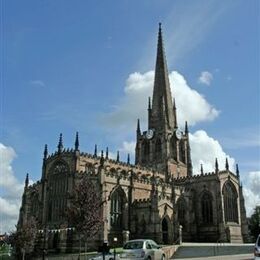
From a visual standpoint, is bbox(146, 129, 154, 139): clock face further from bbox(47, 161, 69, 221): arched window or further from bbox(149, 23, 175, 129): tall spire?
bbox(47, 161, 69, 221): arched window

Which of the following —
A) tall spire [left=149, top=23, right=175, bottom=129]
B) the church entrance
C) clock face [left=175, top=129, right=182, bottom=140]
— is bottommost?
the church entrance

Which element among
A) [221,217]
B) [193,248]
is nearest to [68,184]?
[193,248]

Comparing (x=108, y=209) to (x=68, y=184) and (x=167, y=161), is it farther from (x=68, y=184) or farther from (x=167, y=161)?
(x=167, y=161)

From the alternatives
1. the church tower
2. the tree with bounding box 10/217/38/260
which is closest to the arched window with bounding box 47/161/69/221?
the tree with bounding box 10/217/38/260

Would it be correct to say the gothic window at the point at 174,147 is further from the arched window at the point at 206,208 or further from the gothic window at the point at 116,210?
the gothic window at the point at 116,210

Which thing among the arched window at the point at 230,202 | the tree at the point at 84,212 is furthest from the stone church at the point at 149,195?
the tree at the point at 84,212

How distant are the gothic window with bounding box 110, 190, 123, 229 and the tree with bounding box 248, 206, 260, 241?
34317 millimetres

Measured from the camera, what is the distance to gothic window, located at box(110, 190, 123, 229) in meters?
52.8

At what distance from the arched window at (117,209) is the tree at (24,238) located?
1008 cm

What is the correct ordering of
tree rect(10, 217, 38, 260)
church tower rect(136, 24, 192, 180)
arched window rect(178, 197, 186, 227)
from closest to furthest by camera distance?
tree rect(10, 217, 38, 260) < arched window rect(178, 197, 186, 227) < church tower rect(136, 24, 192, 180)

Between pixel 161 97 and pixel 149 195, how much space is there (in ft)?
88.8

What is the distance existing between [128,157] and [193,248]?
32.0m

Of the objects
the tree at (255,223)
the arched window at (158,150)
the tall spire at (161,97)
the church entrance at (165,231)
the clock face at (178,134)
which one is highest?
the tall spire at (161,97)

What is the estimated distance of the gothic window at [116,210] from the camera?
52.8 m
